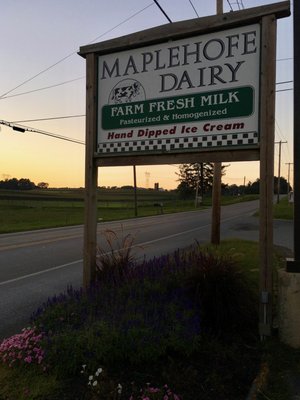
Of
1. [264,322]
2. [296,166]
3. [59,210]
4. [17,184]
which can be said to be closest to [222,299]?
[264,322]

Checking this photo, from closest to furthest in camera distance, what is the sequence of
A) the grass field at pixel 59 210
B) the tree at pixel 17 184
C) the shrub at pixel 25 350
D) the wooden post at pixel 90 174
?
the shrub at pixel 25 350 → the wooden post at pixel 90 174 → the grass field at pixel 59 210 → the tree at pixel 17 184

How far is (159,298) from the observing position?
4.34 m

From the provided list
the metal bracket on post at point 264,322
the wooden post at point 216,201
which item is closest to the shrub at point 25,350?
the metal bracket on post at point 264,322

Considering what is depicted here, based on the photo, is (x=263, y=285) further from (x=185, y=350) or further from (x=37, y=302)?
(x=37, y=302)

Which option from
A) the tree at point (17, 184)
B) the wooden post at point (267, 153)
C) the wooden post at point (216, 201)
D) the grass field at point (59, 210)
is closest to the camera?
the wooden post at point (267, 153)

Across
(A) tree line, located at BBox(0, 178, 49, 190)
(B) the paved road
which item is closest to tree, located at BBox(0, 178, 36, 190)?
(A) tree line, located at BBox(0, 178, 49, 190)

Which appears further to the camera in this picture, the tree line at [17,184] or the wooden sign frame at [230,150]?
the tree line at [17,184]

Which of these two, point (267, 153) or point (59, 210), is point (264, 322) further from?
point (59, 210)

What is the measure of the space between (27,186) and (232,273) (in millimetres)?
120558

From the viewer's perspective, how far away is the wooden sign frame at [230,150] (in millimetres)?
4547

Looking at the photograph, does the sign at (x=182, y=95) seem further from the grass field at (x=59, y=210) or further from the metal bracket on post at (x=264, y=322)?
the grass field at (x=59, y=210)

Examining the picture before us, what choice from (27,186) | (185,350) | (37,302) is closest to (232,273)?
(185,350)

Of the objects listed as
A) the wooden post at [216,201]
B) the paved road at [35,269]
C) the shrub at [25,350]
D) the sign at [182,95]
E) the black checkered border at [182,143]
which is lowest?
the paved road at [35,269]

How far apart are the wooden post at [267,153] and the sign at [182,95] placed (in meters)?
0.11
